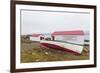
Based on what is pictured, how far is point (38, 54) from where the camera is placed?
1892 millimetres

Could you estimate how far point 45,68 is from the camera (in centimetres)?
190

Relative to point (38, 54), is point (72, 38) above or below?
above

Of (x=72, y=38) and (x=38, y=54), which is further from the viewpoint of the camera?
(x=72, y=38)

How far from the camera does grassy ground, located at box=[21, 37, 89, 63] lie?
185 cm

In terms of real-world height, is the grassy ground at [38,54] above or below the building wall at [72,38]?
below

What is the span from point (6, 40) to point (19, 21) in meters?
0.22

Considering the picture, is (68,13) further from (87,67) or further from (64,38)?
(87,67)

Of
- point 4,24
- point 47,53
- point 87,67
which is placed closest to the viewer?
point 4,24

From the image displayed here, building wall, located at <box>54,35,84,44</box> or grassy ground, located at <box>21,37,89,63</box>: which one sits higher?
building wall, located at <box>54,35,84,44</box>

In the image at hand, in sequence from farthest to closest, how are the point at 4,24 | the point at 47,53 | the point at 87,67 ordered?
the point at 87,67, the point at 47,53, the point at 4,24

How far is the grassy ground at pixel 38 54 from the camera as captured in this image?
1.85 meters

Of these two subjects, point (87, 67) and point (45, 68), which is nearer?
point (45, 68)

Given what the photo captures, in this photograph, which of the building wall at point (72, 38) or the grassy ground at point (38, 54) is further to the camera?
the building wall at point (72, 38)

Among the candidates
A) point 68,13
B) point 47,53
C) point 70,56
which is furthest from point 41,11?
point 70,56
